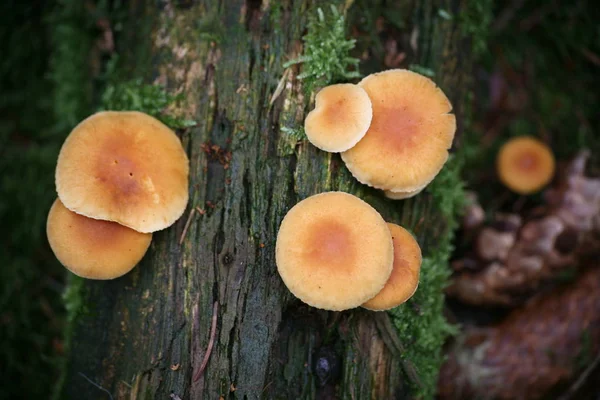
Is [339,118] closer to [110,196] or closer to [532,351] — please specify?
[110,196]

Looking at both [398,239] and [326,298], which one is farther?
[398,239]

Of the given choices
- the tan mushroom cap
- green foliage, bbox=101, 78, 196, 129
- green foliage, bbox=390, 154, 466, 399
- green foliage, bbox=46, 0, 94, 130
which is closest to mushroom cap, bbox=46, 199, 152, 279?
green foliage, bbox=101, 78, 196, 129

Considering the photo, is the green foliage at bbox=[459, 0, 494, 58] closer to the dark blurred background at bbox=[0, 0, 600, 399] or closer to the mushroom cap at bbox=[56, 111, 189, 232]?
the dark blurred background at bbox=[0, 0, 600, 399]

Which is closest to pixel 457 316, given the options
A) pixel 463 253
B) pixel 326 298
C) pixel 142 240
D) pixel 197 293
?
pixel 463 253

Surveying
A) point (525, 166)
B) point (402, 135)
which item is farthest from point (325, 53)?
point (525, 166)

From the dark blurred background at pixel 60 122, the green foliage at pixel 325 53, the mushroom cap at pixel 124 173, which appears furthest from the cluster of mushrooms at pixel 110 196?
the dark blurred background at pixel 60 122

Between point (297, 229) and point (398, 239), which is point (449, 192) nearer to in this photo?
point (398, 239)
